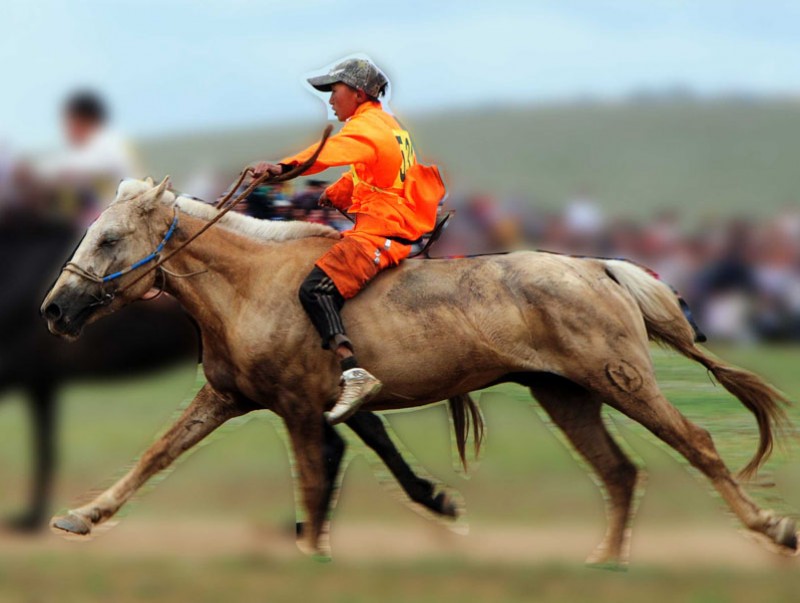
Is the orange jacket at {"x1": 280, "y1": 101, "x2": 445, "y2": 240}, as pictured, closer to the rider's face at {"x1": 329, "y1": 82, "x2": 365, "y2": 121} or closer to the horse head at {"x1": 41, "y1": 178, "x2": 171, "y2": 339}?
the rider's face at {"x1": 329, "y1": 82, "x2": 365, "y2": 121}

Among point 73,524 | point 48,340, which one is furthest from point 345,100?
point 48,340

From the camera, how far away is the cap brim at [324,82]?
20.4 feet

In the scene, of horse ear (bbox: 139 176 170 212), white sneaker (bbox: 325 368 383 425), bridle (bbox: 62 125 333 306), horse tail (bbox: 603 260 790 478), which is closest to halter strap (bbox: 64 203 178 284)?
bridle (bbox: 62 125 333 306)

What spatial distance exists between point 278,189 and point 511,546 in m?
2.51

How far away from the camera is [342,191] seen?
6527mm

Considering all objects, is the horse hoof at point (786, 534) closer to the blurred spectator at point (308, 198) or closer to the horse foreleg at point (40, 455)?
the blurred spectator at point (308, 198)

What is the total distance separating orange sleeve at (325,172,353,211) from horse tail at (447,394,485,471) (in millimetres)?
1105

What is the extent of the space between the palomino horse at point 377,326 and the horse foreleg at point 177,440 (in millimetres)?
10

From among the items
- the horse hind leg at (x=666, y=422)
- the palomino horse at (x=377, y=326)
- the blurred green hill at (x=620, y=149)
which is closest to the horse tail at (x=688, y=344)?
the palomino horse at (x=377, y=326)

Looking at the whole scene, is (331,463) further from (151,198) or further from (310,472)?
(151,198)

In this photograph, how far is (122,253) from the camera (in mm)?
6133

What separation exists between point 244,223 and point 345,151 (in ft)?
2.39

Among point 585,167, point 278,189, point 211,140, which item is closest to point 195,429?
point 278,189

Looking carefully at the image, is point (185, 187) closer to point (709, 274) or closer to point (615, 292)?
point (615, 292)
